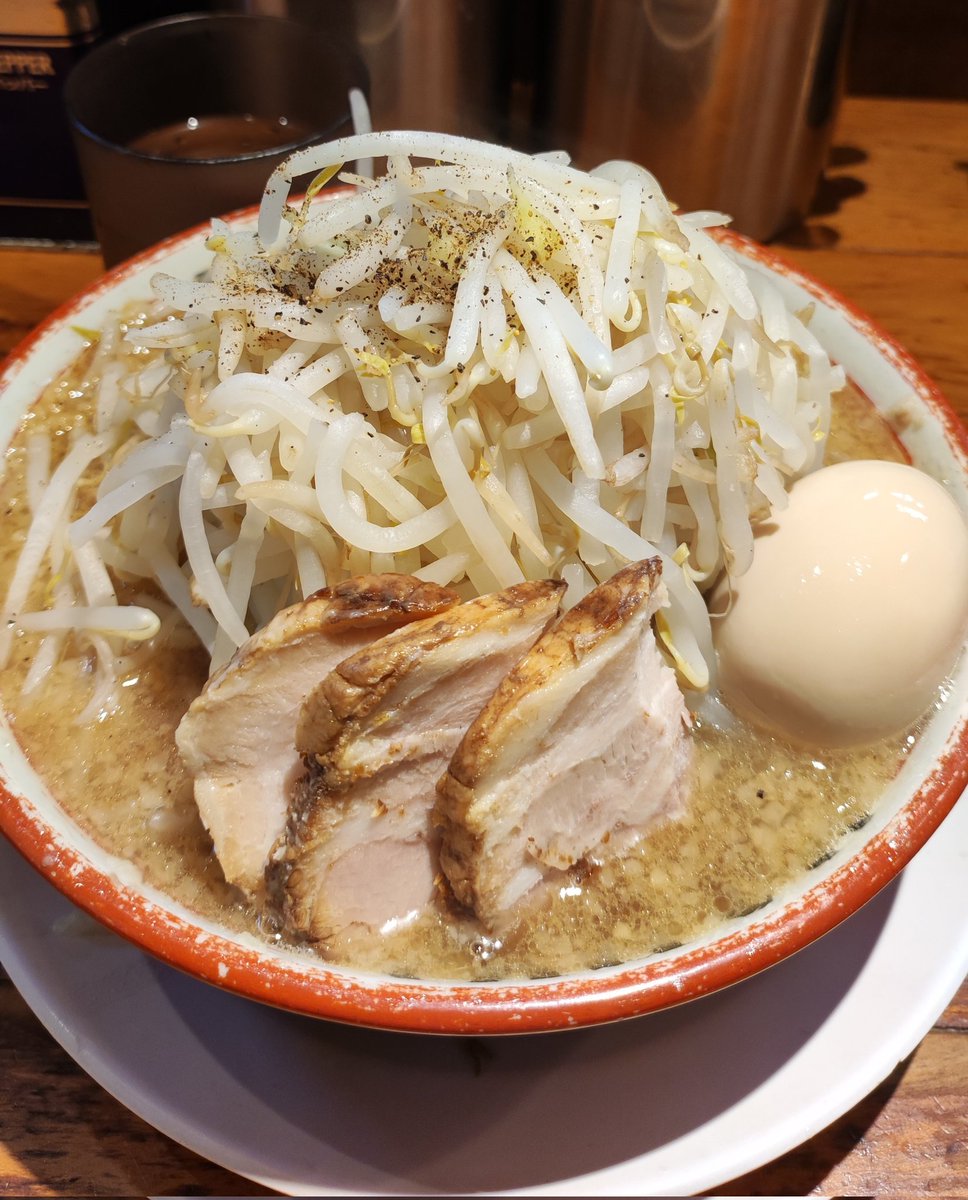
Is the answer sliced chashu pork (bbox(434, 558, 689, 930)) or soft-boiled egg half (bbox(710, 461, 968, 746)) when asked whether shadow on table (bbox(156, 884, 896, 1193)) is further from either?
soft-boiled egg half (bbox(710, 461, 968, 746))

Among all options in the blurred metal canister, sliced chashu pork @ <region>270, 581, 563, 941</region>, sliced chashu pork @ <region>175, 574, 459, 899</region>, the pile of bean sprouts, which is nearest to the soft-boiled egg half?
the pile of bean sprouts

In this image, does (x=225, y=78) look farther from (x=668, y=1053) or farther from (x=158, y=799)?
(x=668, y=1053)

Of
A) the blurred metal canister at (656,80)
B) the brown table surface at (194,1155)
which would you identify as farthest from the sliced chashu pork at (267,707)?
the blurred metal canister at (656,80)

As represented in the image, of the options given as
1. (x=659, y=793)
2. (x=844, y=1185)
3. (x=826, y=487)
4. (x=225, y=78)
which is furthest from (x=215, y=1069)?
(x=225, y=78)

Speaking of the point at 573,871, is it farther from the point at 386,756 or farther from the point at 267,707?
the point at 267,707

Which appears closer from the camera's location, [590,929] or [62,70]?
[590,929]
